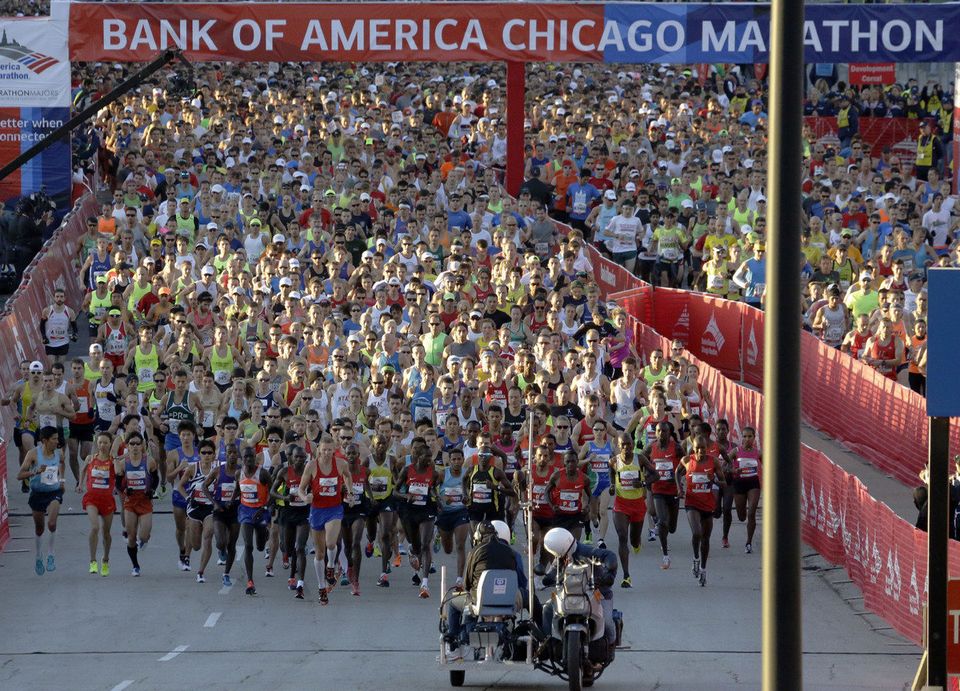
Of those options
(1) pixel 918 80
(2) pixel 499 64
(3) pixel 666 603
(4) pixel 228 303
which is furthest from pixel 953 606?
(1) pixel 918 80

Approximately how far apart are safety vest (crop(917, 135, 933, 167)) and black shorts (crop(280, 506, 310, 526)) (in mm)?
21312

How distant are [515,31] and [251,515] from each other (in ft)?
47.2

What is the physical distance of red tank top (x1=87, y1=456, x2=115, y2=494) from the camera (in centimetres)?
1855

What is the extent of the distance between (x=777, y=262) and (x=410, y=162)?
24077 millimetres

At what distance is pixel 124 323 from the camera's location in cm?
2331

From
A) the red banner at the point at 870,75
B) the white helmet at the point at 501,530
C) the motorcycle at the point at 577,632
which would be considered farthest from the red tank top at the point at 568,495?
the red banner at the point at 870,75

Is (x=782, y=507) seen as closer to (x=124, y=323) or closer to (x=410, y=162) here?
(x=124, y=323)

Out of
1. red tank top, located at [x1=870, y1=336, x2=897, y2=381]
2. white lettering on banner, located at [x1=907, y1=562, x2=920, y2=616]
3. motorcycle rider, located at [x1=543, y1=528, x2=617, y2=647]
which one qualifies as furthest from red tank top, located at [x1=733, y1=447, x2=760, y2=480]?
motorcycle rider, located at [x1=543, y1=528, x2=617, y2=647]

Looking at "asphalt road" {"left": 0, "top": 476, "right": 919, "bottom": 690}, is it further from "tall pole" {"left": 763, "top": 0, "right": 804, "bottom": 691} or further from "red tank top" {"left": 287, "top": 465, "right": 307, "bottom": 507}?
"tall pole" {"left": 763, "top": 0, "right": 804, "bottom": 691}

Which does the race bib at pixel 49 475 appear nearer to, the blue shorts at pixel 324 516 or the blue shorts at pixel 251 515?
the blue shorts at pixel 251 515

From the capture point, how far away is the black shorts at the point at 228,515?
1823 centimetres

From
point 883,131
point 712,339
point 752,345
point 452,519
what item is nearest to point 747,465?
point 452,519

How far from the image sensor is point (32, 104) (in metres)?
28.6

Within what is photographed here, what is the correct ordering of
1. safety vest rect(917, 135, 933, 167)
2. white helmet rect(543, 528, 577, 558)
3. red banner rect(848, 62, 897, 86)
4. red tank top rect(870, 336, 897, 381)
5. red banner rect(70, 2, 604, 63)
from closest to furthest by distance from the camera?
white helmet rect(543, 528, 577, 558) → red tank top rect(870, 336, 897, 381) → red banner rect(70, 2, 604, 63) → safety vest rect(917, 135, 933, 167) → red banner rect(848, 62, 897, 86)
